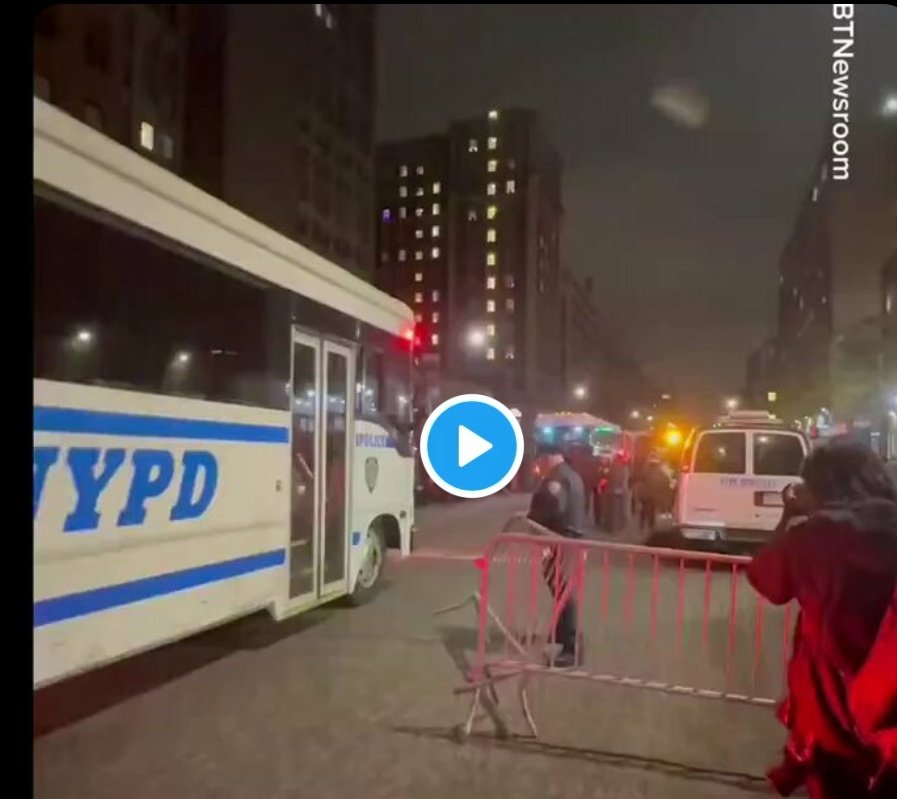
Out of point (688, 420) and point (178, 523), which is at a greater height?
point (688, 420)

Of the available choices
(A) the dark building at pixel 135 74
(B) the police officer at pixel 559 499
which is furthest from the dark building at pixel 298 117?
(A) the dark building at pixel 135 74

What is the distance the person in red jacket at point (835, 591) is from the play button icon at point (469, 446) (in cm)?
171

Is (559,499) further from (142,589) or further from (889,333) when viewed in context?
(142,589)

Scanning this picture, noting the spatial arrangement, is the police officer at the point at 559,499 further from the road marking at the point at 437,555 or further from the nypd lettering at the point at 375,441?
the nypd lettering at the point at 375,441

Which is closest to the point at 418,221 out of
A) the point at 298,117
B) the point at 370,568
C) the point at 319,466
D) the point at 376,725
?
the point at 298,117

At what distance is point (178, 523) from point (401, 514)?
122 inches

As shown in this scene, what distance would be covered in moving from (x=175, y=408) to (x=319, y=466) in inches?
69.6

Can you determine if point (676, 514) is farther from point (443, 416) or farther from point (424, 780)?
point (424, 780)

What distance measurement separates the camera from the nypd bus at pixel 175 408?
404 centimetres

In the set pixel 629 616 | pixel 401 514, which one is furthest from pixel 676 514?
pixel 401 514

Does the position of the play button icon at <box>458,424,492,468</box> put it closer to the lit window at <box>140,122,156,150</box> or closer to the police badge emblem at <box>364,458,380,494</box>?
the police badge emblem at <box>364,458,380,494</box>

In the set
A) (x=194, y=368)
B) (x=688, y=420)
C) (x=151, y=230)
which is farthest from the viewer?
(x=688, y=420)

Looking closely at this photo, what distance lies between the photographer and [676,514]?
6227mm

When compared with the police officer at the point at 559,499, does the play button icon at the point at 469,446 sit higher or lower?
higher
